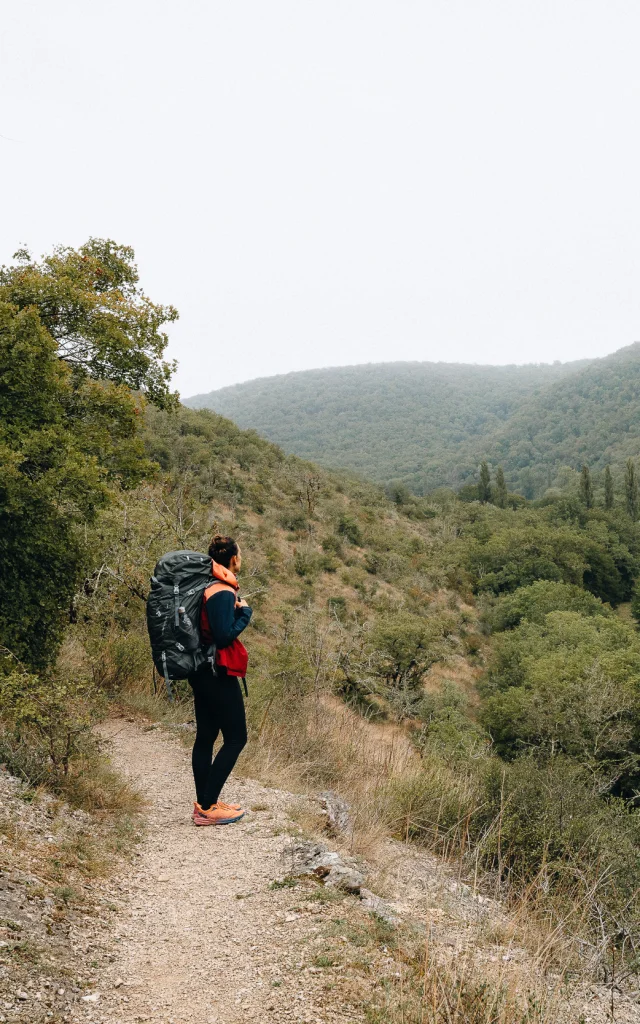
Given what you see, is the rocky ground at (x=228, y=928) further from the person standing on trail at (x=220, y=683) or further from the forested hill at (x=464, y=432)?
the forested hill at (x=464, y=432)

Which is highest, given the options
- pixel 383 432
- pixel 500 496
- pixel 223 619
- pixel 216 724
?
pixel 383 432

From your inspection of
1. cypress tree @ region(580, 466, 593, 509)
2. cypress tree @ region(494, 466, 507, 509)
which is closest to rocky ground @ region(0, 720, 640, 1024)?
cypress tree @ region(580, 466, 593, 509)

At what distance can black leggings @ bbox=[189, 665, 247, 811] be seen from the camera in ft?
12.3

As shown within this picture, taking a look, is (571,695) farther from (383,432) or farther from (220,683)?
(383,432)

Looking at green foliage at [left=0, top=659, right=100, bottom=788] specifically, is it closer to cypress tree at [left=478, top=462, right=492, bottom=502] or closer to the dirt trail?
the dirt trail

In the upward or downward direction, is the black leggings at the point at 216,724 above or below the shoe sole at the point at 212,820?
above

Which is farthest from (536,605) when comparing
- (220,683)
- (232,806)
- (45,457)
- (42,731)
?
(42,731)

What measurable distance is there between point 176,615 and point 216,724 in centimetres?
79

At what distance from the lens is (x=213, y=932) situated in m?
2.79

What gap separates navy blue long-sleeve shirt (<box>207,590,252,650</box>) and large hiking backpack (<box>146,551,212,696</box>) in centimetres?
11

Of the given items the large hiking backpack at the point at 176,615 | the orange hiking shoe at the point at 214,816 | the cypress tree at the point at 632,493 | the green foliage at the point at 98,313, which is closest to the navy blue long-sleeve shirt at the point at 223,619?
the large hiking backpack at the point at 176,615

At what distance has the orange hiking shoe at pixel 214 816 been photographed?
3977 millimetres

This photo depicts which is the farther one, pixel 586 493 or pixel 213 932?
pixel 586 493

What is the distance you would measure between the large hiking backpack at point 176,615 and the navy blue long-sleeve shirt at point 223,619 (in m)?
0.11
